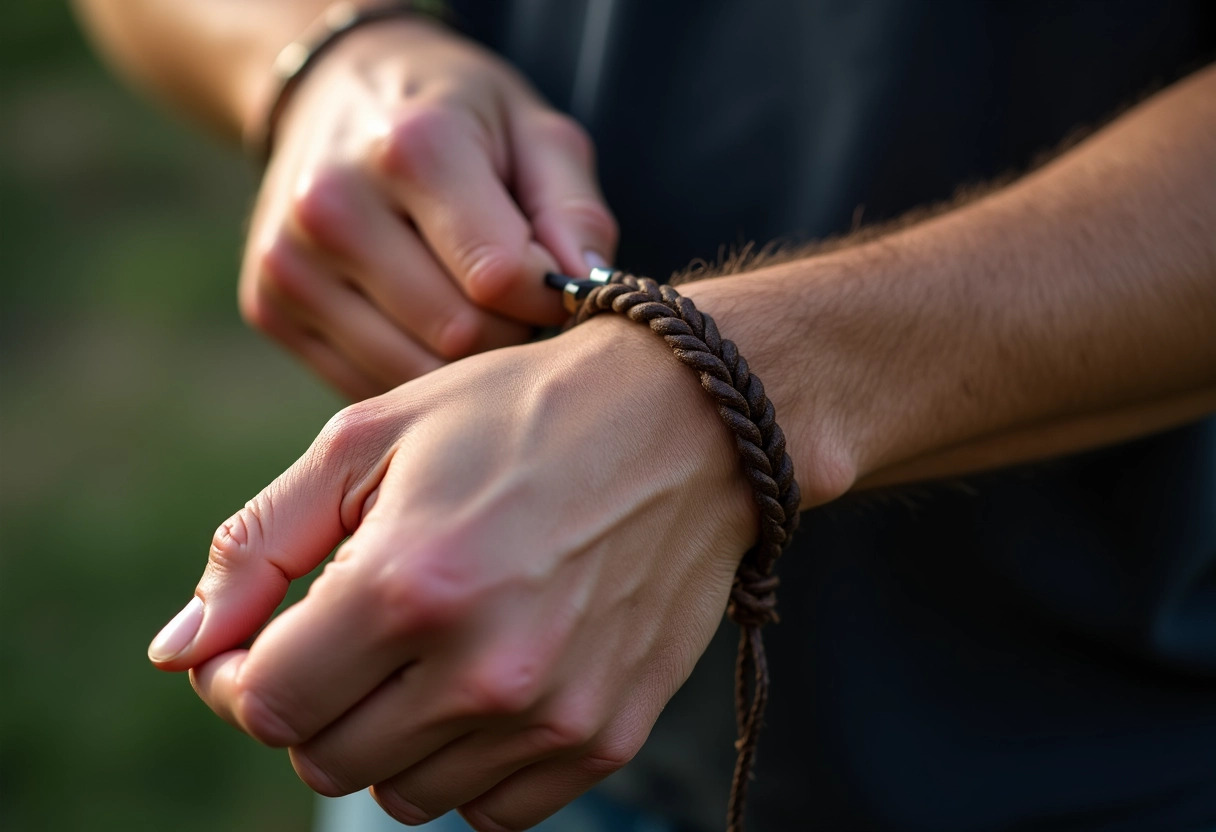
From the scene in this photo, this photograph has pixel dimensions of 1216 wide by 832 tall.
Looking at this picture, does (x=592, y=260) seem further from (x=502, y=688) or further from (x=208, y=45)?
(x=208, y=45)

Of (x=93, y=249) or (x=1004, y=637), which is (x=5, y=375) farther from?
(x=1004, y=637)

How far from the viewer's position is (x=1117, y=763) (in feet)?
3.90

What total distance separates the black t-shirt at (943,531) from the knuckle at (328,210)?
40 cm

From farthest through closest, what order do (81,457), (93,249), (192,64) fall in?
(93,249) → (81,457) → (192,64)

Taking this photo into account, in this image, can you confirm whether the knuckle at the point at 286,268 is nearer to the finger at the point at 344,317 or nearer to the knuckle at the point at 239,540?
the finger at the point at 344,317

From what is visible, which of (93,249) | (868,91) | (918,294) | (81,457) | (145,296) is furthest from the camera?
(93,249)

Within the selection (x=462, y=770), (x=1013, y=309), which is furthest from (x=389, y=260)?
(x=1013, y=309)

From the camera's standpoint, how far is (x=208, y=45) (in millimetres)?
1513

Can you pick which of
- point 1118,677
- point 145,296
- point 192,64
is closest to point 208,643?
point 1118,677

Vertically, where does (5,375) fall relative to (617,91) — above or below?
below

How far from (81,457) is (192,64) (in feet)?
7.71

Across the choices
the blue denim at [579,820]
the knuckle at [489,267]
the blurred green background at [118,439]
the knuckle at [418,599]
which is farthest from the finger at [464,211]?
the blurred green background at [118,439]

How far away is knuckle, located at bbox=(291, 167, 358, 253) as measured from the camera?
1.03m

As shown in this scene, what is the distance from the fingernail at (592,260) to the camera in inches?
41.3
